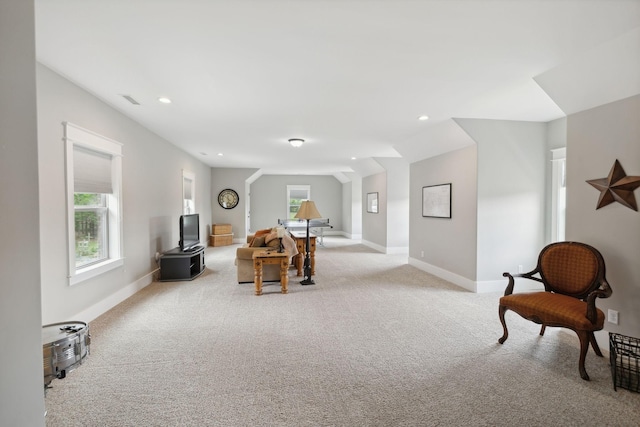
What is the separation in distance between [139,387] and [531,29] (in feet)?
12.4

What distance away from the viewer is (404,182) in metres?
8.02

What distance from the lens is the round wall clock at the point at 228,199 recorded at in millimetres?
9969

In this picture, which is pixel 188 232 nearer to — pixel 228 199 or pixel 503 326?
pixel 228 199

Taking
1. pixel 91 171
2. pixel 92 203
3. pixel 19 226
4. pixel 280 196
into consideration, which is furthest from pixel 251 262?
pixel 280 196

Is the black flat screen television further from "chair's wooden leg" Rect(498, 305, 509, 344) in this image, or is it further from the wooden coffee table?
"chair's wooden leg" Rect(498, 305, 509, 344)

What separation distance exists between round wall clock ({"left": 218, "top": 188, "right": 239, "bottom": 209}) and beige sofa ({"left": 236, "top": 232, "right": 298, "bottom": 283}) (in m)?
5.29

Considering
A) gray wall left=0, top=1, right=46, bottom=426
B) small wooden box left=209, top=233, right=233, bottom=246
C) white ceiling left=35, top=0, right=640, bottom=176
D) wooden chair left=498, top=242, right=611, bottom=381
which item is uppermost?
white ceiling left=35, top=0, right=640, bottom=176

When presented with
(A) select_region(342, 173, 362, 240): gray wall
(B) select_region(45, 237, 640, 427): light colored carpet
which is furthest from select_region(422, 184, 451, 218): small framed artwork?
(A) select_region(342, 173, 362, 240): gray wall

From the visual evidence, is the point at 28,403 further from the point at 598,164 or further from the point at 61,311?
the point at 598,164

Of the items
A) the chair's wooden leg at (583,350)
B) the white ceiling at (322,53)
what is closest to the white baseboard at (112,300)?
the white ceiling at (322,53)

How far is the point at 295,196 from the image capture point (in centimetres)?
1210

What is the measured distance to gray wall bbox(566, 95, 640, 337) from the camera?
8.29ft

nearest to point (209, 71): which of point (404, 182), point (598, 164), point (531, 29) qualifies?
point (531, 29)

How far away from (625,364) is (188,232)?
6.08 m
